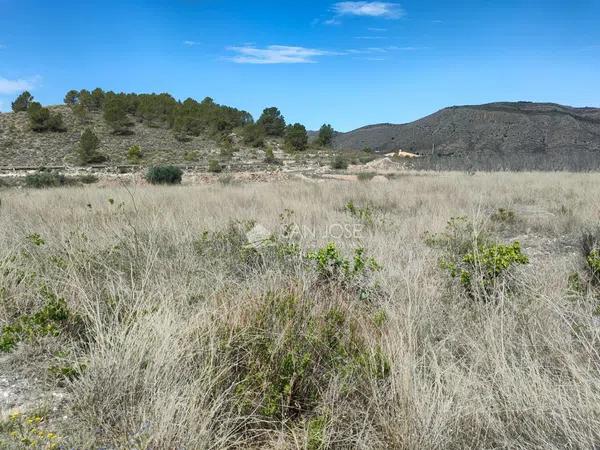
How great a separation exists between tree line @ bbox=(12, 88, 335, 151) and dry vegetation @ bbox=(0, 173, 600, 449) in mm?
39590

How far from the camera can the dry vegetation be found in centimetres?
192

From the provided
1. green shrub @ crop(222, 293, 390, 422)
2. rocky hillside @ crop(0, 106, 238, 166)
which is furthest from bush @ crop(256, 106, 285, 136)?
green shrub @ crop(222, 293, 390, 422)

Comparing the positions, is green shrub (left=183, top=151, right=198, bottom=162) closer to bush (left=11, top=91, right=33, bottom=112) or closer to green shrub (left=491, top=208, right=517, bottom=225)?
bush (left=11, top=91, right=33, bottom=112)

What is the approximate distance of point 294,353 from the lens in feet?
7.98

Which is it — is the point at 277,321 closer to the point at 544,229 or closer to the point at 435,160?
the point at 544,229

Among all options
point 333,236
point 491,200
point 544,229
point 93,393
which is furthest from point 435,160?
point 93,393

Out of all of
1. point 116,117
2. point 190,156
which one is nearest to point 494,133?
point 190,156

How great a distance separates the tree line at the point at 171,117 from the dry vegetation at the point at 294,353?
39590mm

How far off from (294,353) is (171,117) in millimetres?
46969

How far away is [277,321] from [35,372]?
1.44 metres

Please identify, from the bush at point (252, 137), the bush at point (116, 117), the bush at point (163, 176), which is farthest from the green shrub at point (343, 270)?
the bush at point (116, 117)

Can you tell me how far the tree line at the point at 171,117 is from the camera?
131 feet

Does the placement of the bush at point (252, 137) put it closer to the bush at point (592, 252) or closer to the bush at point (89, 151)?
the bush at point (89, 151)

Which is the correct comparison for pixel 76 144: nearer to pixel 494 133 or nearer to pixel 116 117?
pixel 116 117
